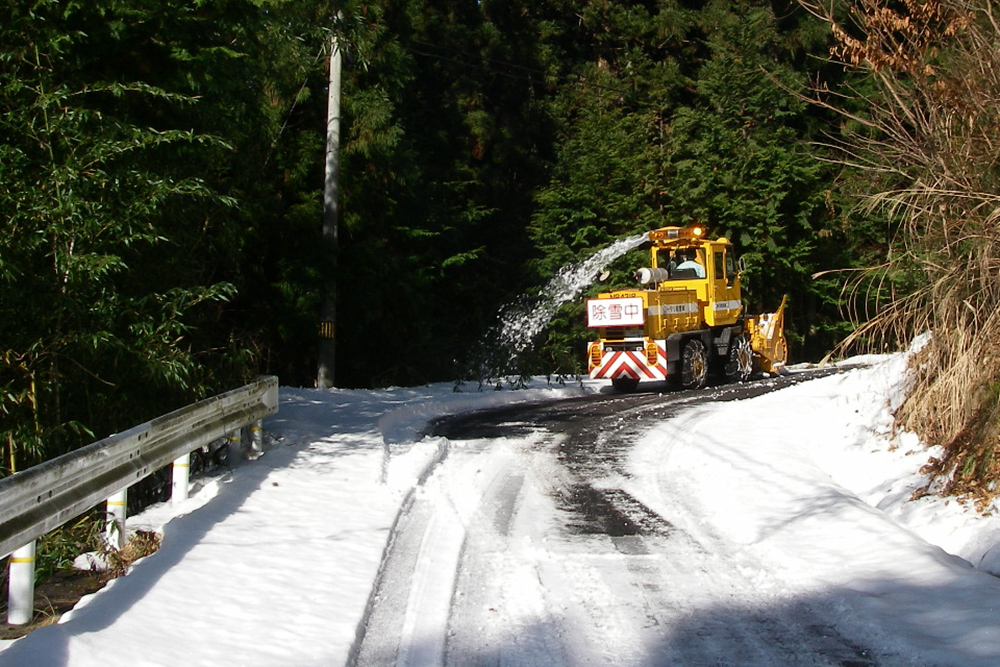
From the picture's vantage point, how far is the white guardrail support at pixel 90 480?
551 cm

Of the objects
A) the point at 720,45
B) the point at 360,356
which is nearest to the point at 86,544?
the point at 360,356

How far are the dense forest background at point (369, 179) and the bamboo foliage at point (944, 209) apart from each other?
0.58 metres

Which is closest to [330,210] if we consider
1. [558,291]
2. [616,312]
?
[616,312]

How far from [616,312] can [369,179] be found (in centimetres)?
904

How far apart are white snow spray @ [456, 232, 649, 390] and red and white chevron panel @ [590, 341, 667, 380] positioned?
2691 millimetres

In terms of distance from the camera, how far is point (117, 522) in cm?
706

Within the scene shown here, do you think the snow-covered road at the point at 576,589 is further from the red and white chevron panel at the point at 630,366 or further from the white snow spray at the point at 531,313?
the white snow spray at the point at 531,313

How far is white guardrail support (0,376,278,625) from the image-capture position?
5508 mm

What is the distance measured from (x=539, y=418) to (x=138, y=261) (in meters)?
7.55

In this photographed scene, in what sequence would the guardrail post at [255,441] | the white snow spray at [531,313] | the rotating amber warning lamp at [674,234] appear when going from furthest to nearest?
the white snow spray at [531,313], the rotating amber warning lamp at [674,234], the guardrail post at [255,441]

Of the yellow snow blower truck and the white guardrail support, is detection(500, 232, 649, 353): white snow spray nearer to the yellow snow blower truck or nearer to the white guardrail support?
the yellow snow blower truck

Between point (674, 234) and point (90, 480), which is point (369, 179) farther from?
point (90, 480)

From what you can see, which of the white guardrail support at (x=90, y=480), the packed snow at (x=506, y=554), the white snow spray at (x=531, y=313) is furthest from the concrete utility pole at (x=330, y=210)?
the white guardrail support at (x=90, y=480)

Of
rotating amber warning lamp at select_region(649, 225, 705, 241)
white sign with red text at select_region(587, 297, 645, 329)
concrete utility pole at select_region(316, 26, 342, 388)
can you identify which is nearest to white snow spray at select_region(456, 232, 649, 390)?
rotating amber warning lamp at select_region(649, 225, 705, 241)
